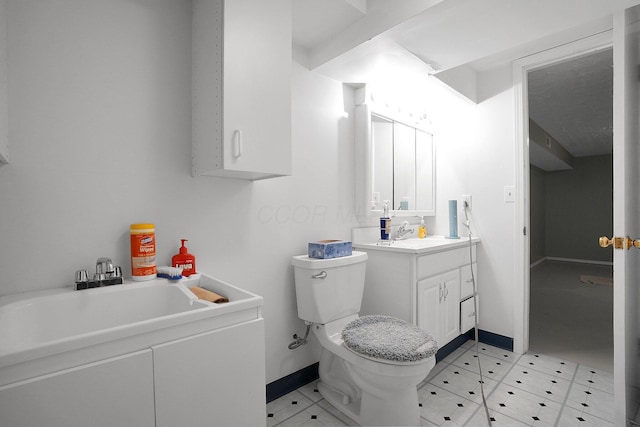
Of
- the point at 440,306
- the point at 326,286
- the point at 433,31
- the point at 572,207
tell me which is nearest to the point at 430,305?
the point at 440,306

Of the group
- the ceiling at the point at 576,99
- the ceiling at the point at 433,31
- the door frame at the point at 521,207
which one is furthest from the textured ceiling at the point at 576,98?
the door frame at the point at 521,207

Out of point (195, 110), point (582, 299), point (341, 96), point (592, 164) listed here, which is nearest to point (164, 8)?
point (195, 110)

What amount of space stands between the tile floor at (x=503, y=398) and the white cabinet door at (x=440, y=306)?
257mm

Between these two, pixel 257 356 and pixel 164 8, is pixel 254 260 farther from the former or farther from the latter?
pixel 164 8

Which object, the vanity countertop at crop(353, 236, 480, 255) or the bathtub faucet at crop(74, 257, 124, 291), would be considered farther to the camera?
the vanity countertop at crop(353, 236, 480, 255)

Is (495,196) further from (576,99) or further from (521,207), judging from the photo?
(576,99)

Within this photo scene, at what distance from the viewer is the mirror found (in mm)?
2092

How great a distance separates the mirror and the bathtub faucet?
4.75 ft

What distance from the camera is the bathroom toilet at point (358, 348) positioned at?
51.8 inches

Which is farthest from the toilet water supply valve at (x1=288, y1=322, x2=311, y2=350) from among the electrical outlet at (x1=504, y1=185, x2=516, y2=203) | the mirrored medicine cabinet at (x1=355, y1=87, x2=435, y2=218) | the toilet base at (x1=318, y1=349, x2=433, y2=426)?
the electrical outlet at (x1=504, y1=185, x2=516, y2=203)

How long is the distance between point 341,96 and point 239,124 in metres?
1.05

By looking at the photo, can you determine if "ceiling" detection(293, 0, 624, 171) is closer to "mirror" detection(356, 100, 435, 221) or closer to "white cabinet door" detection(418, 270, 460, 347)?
"mirror" detection(356, 100, 435, 221)

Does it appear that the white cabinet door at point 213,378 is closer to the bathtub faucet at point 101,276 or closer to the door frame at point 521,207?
the bathtub faucet at point 101,276

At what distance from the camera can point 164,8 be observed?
134cm
